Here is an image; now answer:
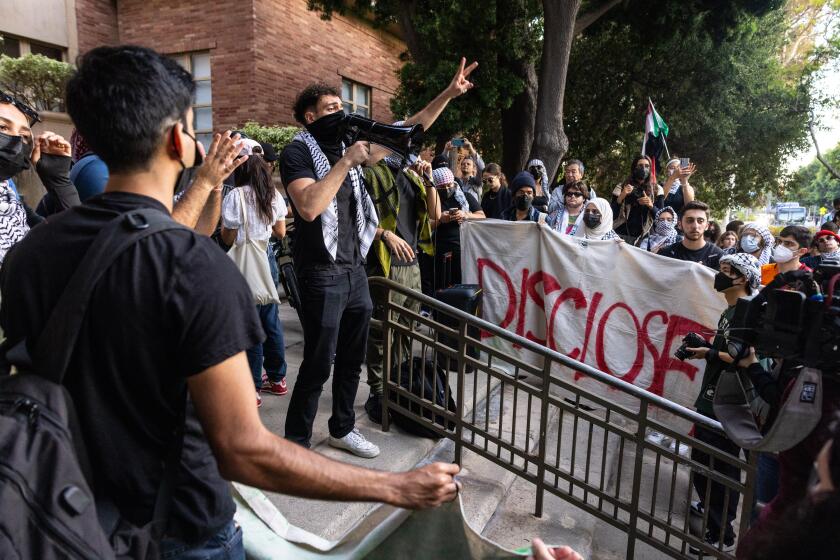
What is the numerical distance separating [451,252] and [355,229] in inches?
99.2

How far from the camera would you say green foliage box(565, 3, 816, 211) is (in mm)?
13672

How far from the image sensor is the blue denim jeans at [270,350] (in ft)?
12.6

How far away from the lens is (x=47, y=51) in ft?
36.3

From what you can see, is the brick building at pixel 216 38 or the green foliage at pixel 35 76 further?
the brick building at pixel 216 38

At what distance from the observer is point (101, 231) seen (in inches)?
40.5

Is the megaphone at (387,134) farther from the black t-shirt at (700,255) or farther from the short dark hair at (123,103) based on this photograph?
the black t-shirt at (700,255)

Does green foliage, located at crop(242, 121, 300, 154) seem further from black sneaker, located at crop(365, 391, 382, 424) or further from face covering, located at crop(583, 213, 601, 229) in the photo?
black sneaker, located at crop(365, 391, 382, 424)

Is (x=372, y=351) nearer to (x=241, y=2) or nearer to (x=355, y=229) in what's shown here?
(x=355, y=229)

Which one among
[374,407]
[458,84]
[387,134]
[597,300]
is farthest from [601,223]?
[387,134]

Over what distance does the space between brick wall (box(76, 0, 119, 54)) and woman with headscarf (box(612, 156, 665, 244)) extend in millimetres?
10204

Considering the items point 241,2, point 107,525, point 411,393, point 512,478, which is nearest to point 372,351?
point 411,393

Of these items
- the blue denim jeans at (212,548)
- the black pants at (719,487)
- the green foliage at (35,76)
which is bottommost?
the black pants at (719,487)

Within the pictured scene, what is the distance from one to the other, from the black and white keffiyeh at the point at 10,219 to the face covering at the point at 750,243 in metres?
6.22

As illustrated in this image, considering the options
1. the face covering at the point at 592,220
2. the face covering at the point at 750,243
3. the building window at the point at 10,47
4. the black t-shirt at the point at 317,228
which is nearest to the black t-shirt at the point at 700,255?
the face covering at the point at 592,220
